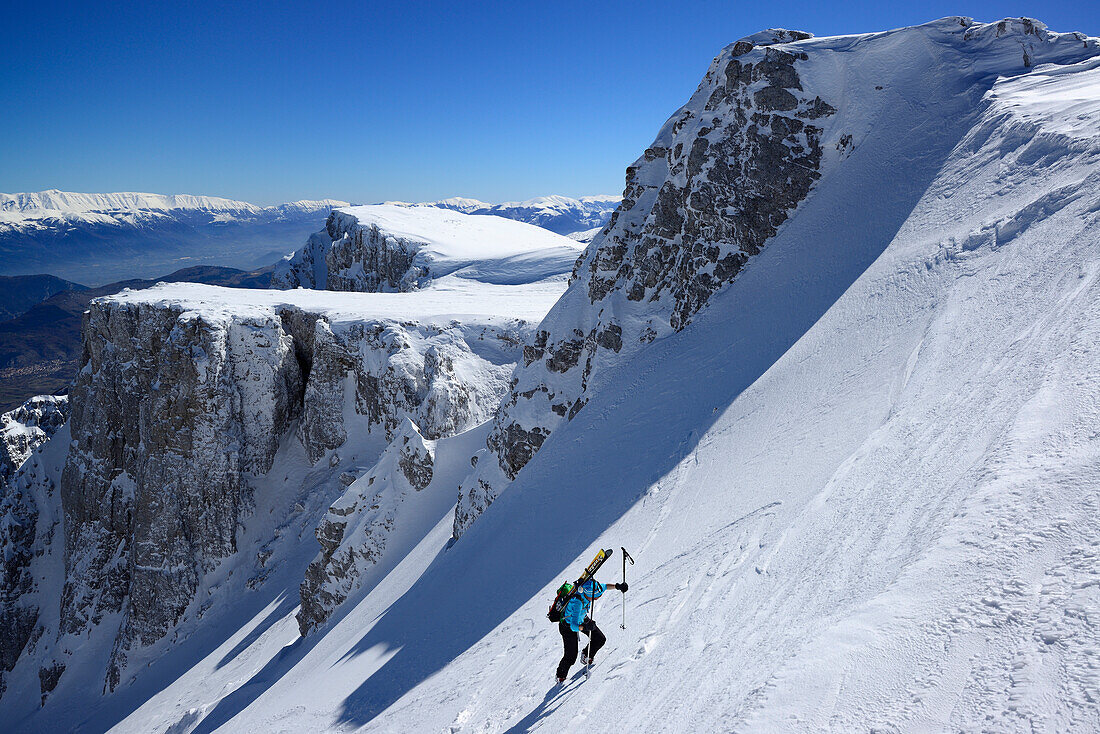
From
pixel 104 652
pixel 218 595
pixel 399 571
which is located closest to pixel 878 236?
pixel 399 571

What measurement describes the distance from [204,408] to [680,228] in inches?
1191

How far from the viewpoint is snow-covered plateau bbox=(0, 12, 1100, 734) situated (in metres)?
4.79

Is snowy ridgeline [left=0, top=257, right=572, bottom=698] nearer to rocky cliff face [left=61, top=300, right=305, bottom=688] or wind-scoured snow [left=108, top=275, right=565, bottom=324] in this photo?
→ rocky cliff face [left=61, top=300, right=305, bottom=688]

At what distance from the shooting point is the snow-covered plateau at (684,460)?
15.7ft

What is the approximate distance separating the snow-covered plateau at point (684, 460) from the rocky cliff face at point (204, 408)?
210 mm

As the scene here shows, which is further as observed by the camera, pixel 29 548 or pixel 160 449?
pixel 29 548

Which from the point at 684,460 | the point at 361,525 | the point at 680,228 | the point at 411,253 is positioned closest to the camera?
the point at 684,460

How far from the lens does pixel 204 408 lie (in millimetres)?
35156

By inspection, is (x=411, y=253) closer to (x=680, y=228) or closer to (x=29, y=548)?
(x=29, y=548)

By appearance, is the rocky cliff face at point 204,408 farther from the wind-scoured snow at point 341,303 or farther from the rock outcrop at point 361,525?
the rock outcrop at point 361,525

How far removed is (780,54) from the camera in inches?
773

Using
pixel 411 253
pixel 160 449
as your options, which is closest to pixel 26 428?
pixel 160 449

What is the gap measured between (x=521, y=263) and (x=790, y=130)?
43180 mm

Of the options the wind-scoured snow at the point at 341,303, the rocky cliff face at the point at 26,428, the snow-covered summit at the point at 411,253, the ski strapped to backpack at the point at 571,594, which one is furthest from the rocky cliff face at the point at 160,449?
the ski strapped to backpack at the point at 571,594
